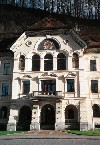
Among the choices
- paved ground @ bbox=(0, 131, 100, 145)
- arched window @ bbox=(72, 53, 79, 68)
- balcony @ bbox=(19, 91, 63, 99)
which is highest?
arched window @ bbox=(72, 53, 79, 68)

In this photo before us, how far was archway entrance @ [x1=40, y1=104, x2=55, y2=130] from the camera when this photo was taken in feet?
115

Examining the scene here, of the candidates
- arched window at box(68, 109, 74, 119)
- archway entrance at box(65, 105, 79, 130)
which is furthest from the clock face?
arched window at box(68, 109, 74, 119)

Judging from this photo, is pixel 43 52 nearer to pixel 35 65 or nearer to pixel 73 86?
pixel 35 65

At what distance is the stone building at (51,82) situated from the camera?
34.8 meters

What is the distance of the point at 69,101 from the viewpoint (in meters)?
35.4

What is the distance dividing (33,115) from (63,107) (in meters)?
3.87

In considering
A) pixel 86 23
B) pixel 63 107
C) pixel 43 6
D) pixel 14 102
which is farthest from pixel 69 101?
pixel 43 6

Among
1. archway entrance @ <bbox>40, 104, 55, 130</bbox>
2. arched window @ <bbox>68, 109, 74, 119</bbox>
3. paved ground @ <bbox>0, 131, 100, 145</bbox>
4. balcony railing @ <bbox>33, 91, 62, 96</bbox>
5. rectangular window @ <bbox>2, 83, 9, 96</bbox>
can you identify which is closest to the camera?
paved ground @ <bbox>0, 131, 100, 145</bbox>

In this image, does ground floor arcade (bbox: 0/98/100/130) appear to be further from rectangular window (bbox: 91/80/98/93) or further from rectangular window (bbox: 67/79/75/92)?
rectangular window (bbox: 91/80/98/93)

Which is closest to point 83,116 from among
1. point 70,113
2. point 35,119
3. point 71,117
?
point 71,117

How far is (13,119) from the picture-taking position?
116 feet

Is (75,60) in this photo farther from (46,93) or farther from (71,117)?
(71,117)

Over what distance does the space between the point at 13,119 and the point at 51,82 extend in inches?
264

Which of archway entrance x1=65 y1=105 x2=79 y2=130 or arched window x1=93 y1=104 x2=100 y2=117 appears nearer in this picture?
archway entrance x1=65 y1=105 x2=79 y2=130
